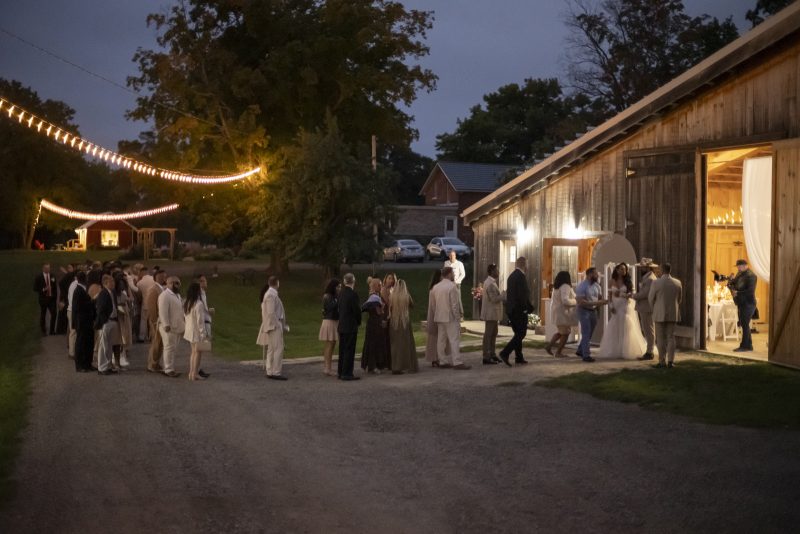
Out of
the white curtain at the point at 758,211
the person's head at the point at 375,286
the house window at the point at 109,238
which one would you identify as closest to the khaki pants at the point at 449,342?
the person's head at the point at 375,286

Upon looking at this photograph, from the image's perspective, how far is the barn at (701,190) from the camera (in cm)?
1501

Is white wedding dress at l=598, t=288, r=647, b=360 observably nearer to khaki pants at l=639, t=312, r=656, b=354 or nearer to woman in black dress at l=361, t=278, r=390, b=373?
khaki pants at l=639, t=312, r=656, b=354

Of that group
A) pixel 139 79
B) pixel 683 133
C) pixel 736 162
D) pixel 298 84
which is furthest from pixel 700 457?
pixel 139 79

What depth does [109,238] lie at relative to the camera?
8038 centimetres

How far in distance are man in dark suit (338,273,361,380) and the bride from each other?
505cm

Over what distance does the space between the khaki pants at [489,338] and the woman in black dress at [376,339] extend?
6.37 feet

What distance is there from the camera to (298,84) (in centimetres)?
3947

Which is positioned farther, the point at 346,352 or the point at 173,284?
the point at 173,284

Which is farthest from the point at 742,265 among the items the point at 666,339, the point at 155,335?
the point at 155,335

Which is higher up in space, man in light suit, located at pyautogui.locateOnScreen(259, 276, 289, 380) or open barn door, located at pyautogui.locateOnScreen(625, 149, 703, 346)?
open barn door, located at pyautogui.locateOnScreen(625, 149, 703, 346)

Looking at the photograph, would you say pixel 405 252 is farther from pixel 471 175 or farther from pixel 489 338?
pixel 489 338

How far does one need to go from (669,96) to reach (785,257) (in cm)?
437

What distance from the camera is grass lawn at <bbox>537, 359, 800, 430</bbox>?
36.1ft

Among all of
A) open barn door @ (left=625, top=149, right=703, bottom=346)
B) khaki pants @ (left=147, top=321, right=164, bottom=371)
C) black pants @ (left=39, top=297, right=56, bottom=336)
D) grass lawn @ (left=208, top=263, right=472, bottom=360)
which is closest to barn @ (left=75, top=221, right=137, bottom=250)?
grass lawn @ (left=208, top=263, right=472, bottom=360)
